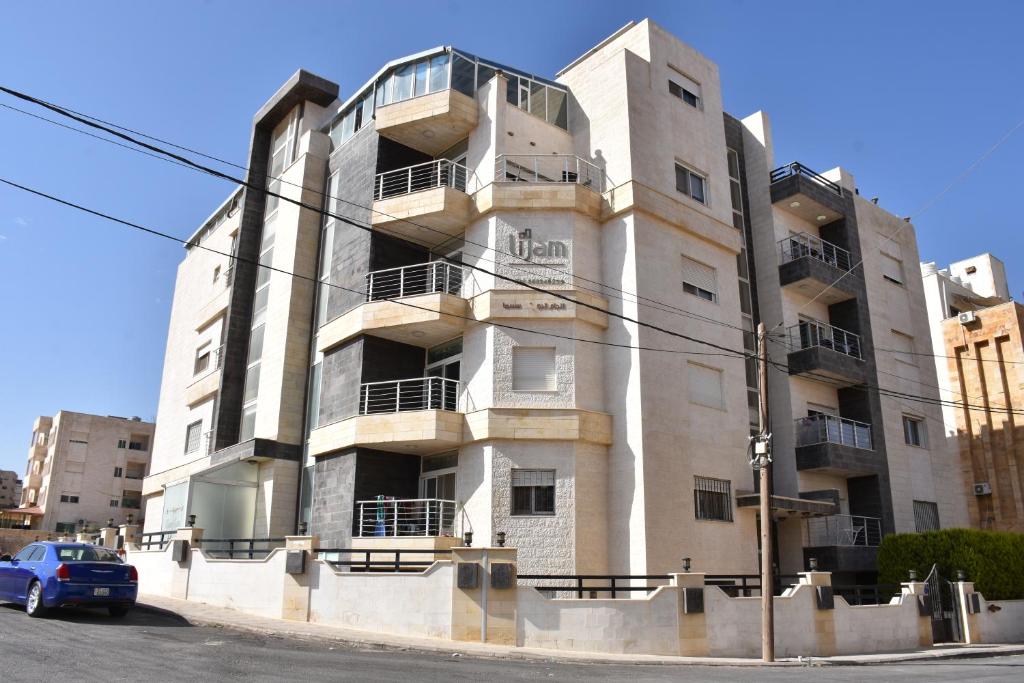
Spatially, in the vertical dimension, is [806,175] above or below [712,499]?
above

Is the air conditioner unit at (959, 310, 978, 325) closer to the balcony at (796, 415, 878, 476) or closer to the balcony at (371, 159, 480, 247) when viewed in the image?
the balcony at (796, 415, 878, 476)

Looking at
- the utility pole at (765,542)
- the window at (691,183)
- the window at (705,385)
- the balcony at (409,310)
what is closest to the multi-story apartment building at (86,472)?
the balcony at (409,310)

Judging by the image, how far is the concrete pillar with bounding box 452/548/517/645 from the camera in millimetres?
16016

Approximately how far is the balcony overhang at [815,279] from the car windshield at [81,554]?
22.5 m

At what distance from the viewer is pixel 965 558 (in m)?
23.0

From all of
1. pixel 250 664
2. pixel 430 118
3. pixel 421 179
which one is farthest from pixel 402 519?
pixel 430 118

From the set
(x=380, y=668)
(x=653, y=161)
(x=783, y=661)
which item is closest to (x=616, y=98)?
(x=653, y=161)

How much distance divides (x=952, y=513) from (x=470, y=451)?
2027cm

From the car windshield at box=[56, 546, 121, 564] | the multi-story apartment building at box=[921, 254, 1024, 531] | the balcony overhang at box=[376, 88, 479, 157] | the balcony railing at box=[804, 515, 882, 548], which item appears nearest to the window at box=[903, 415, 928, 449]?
the multi-story apartment building at box=[921, 254, 1024, 531]

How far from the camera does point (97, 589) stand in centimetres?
1576

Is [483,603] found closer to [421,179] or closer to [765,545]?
[765,545]

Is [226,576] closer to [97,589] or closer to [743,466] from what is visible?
[97,589]

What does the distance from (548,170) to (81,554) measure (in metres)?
16.6

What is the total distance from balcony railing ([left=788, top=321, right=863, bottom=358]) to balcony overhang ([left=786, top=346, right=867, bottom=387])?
45 centimetres
